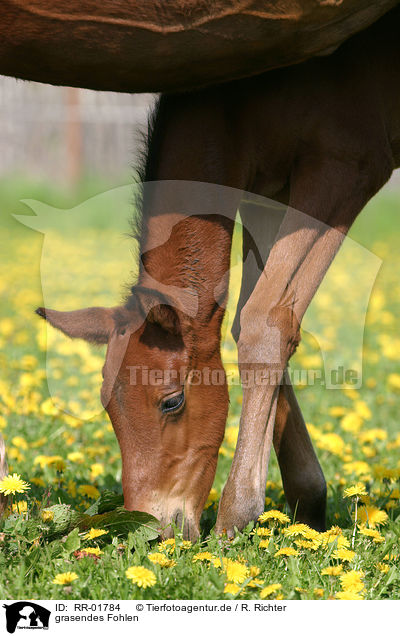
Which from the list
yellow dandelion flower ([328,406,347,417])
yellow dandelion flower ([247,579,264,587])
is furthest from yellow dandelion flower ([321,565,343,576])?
yellow dandelion flower ([328,406,347,417])

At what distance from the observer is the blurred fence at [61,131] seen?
17.1m

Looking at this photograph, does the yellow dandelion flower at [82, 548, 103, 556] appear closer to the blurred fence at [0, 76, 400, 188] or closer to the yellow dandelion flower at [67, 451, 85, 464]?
the yellow dandelion flower at [67, 451, 85, 464]

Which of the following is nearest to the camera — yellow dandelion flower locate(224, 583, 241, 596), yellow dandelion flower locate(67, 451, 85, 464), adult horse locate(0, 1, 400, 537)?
yellow dandelion flower locate(224, 583, 241, 596)

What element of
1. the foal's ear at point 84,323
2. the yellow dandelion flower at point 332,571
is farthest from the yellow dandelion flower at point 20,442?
the yellow dandelion flower at point 332,571

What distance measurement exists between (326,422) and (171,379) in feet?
7.60

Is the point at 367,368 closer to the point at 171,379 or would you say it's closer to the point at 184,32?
the point at 171,379

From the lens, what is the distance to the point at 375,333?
8.40 m

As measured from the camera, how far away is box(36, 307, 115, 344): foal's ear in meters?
3.66

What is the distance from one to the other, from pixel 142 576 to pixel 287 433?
1.55 m

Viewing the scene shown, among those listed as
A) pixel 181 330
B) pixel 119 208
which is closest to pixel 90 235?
pixel 119 208

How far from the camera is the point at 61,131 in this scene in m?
17.4

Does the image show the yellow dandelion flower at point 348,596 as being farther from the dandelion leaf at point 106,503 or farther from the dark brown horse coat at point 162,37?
the dark brown horse coat at point 162,37
